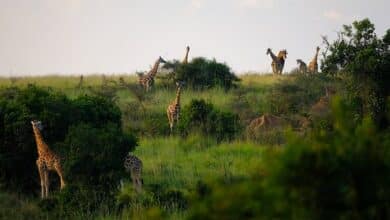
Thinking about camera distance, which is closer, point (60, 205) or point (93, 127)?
point (60, 205)

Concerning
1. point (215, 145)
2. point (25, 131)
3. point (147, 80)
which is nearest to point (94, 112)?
point (25, 131)

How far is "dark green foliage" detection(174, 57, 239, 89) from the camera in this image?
2803cm

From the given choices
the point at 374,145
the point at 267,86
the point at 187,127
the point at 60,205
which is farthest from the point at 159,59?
the point at 374,145

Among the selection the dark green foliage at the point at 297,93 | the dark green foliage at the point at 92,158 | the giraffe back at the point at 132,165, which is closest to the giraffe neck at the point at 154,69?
the dark green foliage at the point at 297,93

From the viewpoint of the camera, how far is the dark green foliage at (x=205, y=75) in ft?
92.0

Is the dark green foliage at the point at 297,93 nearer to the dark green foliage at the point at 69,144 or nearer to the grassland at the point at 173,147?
the grassland at the point at 173,147

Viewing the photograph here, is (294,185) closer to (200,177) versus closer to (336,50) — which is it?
(200,177)

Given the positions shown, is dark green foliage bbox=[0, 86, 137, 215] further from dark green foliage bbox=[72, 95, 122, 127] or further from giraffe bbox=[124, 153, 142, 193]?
giraffe bbox=[124, 153, 142, 193]

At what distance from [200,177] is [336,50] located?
4983 mm

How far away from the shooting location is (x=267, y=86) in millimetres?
27719

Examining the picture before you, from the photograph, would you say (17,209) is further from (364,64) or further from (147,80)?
(147,80)

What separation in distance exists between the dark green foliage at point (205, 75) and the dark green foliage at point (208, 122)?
7.40 m

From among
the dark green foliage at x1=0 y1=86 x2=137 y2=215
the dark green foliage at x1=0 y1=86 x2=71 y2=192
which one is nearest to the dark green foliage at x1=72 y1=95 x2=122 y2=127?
the dark green foliage at x1=0 y1=86 x2=137 y2=215

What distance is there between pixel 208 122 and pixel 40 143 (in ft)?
23.1
